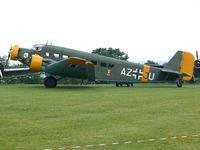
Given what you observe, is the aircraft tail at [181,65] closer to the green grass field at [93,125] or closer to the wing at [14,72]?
the wing at [14,72]

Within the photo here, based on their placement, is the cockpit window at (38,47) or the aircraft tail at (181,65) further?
the aircraft tail at (181,65)

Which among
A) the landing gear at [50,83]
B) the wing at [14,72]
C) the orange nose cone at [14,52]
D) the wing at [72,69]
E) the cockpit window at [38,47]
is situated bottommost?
the landing gear at [50,83]

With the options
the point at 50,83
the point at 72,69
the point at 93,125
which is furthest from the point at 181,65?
the point at 93,125

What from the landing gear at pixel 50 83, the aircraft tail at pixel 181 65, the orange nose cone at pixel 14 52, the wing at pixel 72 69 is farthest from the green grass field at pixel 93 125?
the aircraft tail at pixel 181 65

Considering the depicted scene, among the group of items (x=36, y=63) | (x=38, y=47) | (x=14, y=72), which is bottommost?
(x=14, y=72)

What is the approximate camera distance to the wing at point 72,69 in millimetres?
24188

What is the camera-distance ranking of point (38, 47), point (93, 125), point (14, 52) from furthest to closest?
point (38, 47) → point (14, 52) → point (93, 125)

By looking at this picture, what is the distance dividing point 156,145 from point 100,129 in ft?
6.71

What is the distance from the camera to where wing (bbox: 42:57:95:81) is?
24.2m

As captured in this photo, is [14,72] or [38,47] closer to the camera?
[38,47]

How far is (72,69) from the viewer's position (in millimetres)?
25344

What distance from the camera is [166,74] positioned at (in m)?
31.0

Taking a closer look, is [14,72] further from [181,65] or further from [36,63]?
[181,65]

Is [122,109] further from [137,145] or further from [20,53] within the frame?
[20,53]
